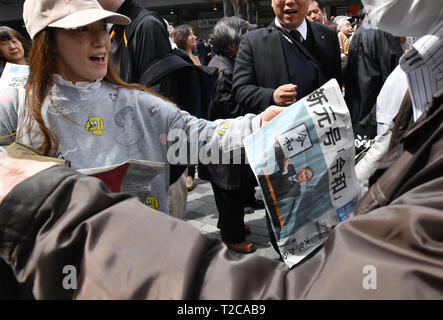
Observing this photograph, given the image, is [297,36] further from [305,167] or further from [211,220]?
[211,220]

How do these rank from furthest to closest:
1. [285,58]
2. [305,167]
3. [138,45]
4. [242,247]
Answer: [242,247] < [285,58] < [138,45] < [305,167]

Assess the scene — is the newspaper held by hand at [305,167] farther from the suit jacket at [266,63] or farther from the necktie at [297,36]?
the necktie at [297,36]

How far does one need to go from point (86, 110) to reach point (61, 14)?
368 millimetres

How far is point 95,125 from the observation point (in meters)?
1.32

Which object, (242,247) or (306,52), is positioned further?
(242,247)

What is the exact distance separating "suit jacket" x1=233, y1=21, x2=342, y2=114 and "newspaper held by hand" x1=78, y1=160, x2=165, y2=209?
1.30 m

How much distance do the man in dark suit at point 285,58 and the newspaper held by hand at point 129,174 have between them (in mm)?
1288

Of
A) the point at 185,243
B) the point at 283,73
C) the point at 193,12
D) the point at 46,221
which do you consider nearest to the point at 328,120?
the point at 185,243

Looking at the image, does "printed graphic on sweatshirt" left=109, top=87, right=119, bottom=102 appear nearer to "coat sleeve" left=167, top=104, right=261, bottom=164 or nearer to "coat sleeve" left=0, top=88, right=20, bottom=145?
"coat sleeve" left=167, top=104, right=261, bottom=164

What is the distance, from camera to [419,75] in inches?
38.3

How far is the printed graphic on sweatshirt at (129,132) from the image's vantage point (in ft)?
4.42

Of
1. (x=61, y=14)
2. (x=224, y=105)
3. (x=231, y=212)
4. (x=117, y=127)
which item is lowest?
(x=231, y=212)

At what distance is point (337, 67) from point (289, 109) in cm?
172

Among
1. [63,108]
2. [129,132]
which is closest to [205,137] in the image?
[129,132]
